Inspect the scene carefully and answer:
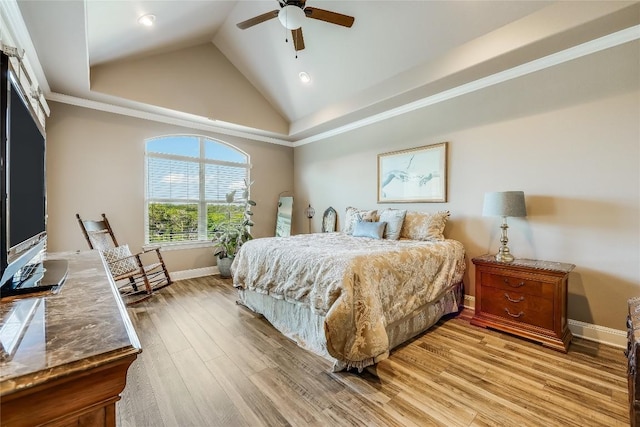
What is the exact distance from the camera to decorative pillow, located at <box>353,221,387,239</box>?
11.1 feet

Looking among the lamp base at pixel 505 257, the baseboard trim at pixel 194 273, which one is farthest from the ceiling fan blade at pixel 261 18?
the baseboard trim at pixel 194 273

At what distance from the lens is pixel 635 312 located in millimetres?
1527

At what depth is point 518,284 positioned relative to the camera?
250cm

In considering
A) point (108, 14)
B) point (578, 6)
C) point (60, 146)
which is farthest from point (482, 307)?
point (60, 146)

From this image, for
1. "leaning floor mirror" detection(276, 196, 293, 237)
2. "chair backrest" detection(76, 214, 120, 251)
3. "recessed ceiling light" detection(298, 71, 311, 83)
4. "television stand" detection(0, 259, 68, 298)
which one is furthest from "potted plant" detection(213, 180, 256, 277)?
"television stand" detection(0, 259, 68, 298)

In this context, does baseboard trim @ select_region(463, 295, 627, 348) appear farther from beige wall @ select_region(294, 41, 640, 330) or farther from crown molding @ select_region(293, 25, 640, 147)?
crown molding @ select_region(293, 25, 640, 147)

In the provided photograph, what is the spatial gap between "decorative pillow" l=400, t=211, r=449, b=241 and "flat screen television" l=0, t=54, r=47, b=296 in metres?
3.15

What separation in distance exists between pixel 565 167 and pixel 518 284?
3.89 ft

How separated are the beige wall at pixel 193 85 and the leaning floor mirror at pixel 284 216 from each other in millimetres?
1298

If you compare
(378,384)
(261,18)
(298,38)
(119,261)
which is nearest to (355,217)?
(298,38)

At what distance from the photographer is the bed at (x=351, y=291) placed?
6.11ft

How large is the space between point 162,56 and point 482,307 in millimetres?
5110

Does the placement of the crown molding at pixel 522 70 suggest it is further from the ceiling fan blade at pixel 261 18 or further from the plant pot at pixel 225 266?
the plant pot at pixel 225 266

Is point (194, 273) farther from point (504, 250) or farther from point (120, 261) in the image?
point (504, 250)
